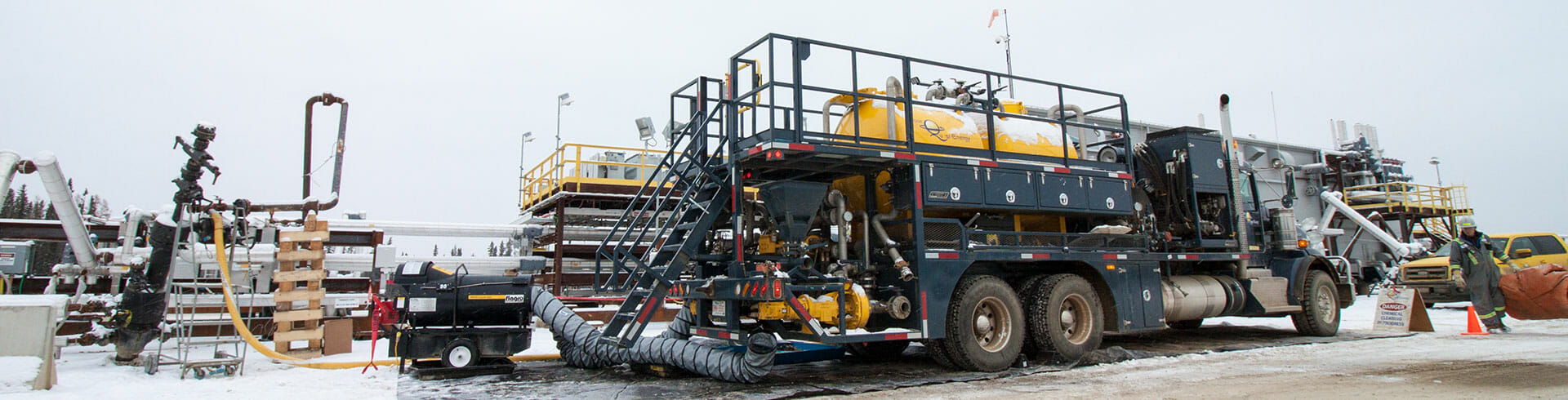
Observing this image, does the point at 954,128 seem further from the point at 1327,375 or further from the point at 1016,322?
the point at 1327,375

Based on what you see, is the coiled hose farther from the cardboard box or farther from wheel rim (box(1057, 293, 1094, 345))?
wheel rim (box(1057, 293, 1094, 345))

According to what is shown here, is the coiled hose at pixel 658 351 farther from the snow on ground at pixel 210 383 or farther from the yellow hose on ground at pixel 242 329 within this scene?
the yellow hose on ground at pixel 242 329

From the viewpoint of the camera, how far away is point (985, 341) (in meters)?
9.89

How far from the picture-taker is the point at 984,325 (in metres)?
→ 9.77

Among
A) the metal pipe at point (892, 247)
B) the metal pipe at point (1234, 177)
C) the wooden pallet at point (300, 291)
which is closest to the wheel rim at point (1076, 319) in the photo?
the metal pipe at point (892, 247)

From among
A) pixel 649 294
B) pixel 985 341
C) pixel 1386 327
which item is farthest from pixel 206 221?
pixel 1386 327

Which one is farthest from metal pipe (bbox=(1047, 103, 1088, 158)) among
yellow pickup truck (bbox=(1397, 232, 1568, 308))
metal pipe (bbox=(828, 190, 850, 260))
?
yellow pickup truck (bbox=(1397, 232, 1568, 308))

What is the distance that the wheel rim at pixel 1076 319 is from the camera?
10578 millimetres

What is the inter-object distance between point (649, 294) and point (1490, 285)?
13.1m

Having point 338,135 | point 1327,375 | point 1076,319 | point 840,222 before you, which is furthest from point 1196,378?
point 338,135

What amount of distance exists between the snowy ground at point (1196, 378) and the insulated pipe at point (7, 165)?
2.00 metres

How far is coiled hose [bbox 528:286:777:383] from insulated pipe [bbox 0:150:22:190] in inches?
206

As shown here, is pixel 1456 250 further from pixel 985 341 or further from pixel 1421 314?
pixel 985 341

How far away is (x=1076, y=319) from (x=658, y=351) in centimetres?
526
